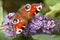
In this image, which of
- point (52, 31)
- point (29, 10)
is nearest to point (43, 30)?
point (52, 31)

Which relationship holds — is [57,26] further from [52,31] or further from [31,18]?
[31,18]

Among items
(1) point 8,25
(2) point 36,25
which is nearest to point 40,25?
(2) point 36,25

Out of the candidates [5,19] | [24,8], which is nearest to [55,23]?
[24,8]

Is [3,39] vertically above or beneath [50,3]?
beneath

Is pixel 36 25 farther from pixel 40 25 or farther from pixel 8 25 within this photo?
pixel 8 25

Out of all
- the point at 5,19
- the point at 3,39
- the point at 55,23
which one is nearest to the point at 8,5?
the point at 5,19

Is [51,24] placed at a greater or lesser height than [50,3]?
lesser

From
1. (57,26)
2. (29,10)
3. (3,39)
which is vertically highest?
(29,10)

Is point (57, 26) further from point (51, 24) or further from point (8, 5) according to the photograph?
point (8, 5)
